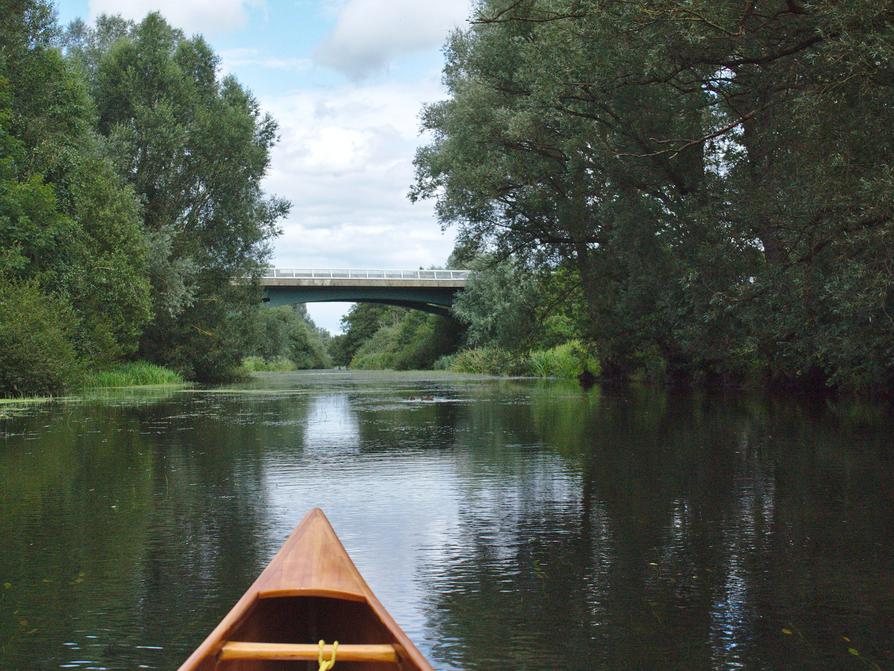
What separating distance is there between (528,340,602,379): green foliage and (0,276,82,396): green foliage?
1726 centimetres

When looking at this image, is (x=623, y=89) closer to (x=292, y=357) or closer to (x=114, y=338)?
(x=114, y=338)

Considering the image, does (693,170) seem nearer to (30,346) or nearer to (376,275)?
(30,346)

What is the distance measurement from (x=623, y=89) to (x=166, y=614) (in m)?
18.0

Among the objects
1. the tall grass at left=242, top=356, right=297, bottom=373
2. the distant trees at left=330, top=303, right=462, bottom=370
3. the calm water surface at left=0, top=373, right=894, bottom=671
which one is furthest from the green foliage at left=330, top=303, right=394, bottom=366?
the calm water surface at left=0, top=373, right=894, bottom=671

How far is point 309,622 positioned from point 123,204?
30.0m

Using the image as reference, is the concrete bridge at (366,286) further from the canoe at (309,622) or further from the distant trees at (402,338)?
the canoe at (309,622)

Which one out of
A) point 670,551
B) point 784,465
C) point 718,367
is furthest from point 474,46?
point 670,551

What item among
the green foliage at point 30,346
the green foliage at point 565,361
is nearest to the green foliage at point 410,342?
the green foliage at point 565,361

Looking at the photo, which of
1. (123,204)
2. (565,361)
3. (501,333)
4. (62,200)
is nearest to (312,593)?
(62,200)

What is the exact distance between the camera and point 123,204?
1245 inches

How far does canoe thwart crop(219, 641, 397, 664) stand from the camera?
3000 millimetres

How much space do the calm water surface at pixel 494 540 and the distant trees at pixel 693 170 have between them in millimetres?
Answer: 2970

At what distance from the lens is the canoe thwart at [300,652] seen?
3.00 m

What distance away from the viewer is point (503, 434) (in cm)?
1381
